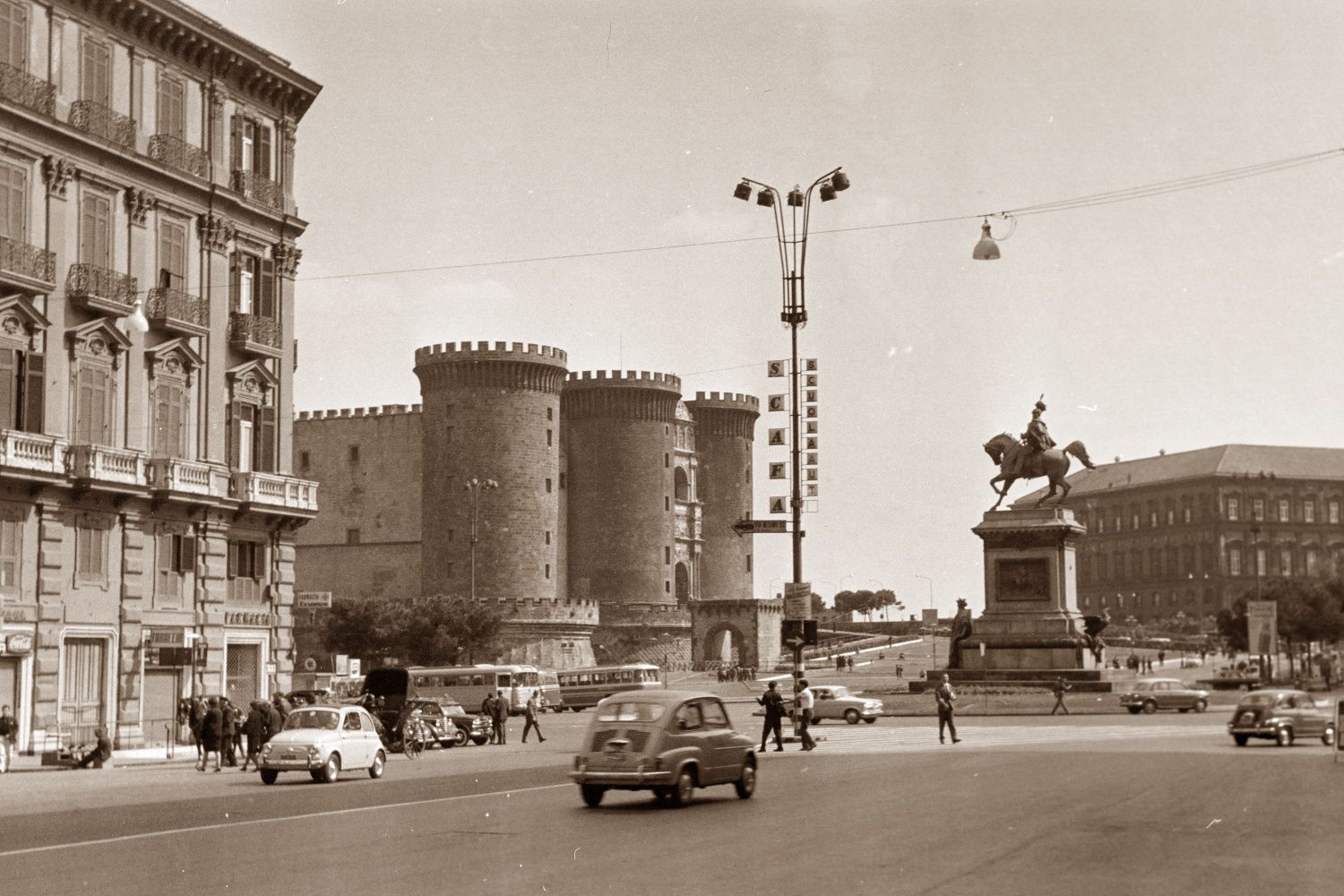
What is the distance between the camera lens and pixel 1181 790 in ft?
67.6

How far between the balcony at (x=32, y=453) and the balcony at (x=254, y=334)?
24.2ft

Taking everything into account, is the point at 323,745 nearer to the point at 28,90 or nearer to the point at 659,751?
the point at 659,751

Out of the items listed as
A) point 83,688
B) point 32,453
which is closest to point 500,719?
point 83,688

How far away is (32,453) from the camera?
3391 centimetres

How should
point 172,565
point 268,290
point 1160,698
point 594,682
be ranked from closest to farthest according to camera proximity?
point 172,565, point 268,290, point 1160,698, point 594,682

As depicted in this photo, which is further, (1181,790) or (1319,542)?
(1319,542)

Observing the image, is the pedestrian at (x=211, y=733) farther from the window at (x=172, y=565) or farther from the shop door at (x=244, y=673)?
the shop door at (x=244, y=673)

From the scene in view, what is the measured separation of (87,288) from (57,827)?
20.9 m

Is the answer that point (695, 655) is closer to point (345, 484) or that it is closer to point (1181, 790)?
point (345, 484)

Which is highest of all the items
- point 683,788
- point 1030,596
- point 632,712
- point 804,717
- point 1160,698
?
point 1030,596

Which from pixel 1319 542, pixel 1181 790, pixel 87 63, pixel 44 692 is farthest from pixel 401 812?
pixel 1319 542

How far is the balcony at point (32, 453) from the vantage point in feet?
109

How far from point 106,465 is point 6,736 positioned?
21.9 ft

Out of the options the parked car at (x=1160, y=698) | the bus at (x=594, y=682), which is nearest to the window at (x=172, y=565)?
the parked car at (x=1160, y=698)
